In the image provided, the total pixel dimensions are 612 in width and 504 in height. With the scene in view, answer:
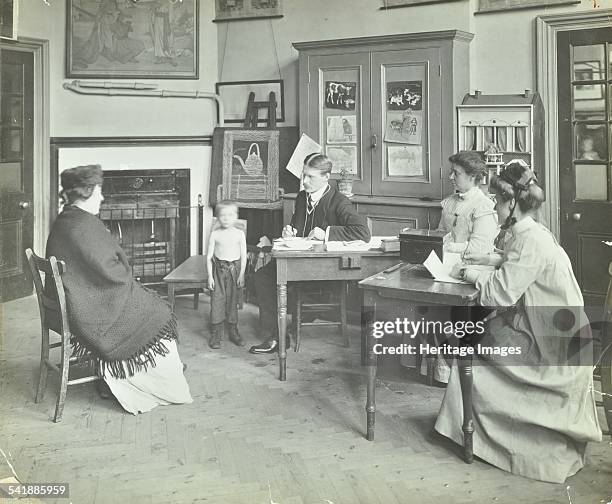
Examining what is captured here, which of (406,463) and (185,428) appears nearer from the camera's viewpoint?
(406,463)

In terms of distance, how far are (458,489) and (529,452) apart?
358mm

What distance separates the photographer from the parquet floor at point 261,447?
9.23 ft

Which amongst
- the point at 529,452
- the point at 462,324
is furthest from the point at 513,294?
the point at 529,452

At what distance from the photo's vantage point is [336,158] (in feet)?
18.4

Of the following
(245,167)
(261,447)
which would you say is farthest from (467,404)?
(245,167)

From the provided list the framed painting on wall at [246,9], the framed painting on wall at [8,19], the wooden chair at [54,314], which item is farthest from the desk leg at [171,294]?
the framed painting on wall at [246,9]

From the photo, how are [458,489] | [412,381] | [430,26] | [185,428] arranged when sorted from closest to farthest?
[458,489] → [185,428] → [412,381] → [430,26]

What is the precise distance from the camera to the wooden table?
3021 mm

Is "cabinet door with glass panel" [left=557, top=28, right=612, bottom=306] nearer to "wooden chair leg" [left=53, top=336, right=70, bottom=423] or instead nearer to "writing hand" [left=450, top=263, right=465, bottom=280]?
"writing hand" [left=450, top=263, right=465, bottom=280]

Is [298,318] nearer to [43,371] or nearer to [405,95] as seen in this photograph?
[43,371]

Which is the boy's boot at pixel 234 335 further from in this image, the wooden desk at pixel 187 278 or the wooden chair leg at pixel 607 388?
the wooden chair leg at pixel 607 388

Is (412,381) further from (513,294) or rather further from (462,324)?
(513,294)

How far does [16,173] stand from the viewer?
4.88m

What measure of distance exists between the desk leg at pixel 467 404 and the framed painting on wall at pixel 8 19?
248cm
